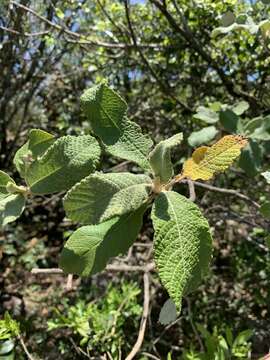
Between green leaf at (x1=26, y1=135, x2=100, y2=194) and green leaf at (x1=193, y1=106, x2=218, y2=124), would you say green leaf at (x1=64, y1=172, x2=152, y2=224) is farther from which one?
green leaf at (x1=193, y1=106, x2=218, y2=124)

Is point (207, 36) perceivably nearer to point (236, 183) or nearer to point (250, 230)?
point (236, 183)

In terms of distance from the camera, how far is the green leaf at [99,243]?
890 mm

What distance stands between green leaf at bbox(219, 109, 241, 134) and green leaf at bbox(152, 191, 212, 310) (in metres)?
1.21

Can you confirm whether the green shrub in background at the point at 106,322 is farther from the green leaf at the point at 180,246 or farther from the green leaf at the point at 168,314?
the green leaf at the point at 180,246

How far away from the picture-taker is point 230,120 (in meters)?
2.03

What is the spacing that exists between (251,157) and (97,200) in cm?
124

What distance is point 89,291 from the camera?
2.88m

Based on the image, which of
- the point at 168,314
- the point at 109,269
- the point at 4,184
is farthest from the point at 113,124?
the point at 109,269

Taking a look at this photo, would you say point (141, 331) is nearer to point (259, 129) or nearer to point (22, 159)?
point (22, 159)

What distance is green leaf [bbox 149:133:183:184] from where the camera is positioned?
0.87 m

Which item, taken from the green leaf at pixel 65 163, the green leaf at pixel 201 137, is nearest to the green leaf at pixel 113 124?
the green leaf at pixel 65 163

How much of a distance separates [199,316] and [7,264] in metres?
1.26

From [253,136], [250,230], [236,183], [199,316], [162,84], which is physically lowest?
[199,316]

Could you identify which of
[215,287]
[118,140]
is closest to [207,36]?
[215,287]
